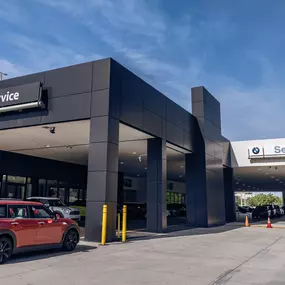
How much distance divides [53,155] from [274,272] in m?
19.8

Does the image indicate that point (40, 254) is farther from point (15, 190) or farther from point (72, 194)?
point (72, 194)

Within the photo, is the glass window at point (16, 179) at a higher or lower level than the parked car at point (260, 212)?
higher

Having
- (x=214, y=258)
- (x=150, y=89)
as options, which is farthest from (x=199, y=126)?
(x=214, y=258)

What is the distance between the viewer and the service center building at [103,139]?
1331 cm

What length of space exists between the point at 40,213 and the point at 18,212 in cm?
81

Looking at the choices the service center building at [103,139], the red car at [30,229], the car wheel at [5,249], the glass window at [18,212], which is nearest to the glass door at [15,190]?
the service center building at [103,139]

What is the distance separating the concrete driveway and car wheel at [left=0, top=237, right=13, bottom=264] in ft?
0.89

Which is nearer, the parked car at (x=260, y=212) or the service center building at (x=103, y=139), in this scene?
the service center building at (x=103, y=139)

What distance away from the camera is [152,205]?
17391mm

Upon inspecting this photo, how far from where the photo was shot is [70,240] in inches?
419

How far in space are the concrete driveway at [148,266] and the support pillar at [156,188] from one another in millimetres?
5085

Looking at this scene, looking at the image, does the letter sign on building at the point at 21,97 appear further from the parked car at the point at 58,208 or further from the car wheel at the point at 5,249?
the parked car at the point at 58,208

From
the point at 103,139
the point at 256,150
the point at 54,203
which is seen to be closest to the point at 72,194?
the point at 54,203

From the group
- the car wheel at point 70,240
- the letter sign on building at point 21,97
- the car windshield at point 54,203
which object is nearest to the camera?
the car wheel at point 70,240
